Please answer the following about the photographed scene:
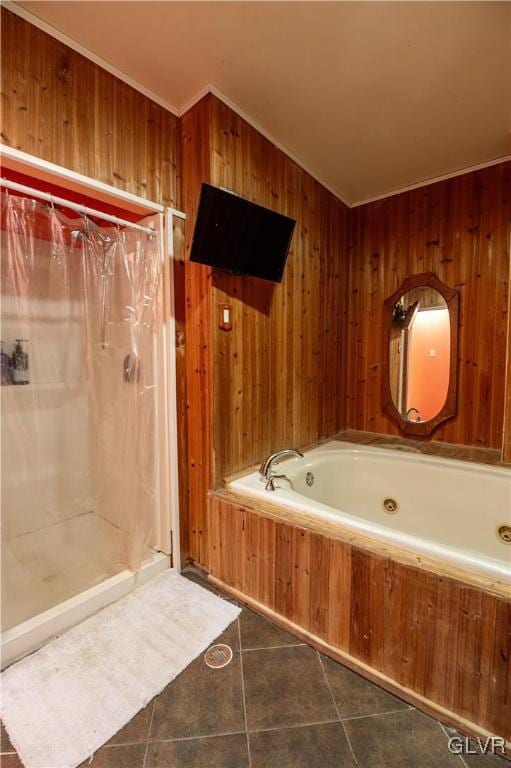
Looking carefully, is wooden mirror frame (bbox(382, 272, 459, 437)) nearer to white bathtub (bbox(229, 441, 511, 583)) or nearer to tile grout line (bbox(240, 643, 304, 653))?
white bathtub (bbox(229, 441, 511, 583))

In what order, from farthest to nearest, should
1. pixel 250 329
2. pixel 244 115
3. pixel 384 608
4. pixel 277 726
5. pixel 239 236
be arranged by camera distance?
pixel 250 329 < pixel 244 115 < pixel 239 236 < pixel 384 608 < pixel 277 726

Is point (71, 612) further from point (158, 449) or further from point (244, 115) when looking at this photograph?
point (244, 115)

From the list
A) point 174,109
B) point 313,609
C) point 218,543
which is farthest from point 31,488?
point 174,109

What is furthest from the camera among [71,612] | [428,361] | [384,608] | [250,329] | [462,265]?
[428,361]

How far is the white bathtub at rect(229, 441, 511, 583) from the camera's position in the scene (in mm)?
1797

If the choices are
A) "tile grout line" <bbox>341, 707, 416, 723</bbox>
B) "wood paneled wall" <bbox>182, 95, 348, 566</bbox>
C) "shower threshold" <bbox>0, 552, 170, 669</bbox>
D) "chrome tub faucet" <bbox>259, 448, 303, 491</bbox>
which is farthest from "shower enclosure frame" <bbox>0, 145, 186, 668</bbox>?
"tile grout line" <bbox>341, 707, 416, 723</bbox>

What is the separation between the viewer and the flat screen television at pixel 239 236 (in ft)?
5.27

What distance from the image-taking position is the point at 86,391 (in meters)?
1.89

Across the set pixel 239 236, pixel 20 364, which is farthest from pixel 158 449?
pixel 239 236

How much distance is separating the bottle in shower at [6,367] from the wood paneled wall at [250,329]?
2.80ft

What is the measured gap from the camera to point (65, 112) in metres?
1.41

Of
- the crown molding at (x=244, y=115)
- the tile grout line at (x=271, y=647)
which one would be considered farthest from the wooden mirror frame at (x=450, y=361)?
the tile grout line at (x=271, y=647)

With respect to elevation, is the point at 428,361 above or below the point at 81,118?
below

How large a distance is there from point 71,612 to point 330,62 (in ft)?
9.31
